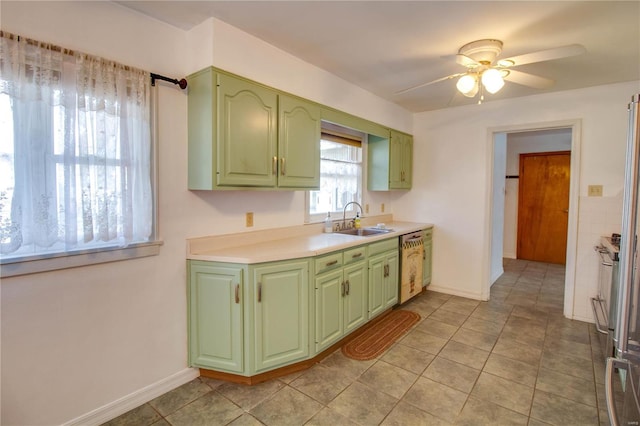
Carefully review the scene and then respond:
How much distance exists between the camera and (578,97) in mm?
3309

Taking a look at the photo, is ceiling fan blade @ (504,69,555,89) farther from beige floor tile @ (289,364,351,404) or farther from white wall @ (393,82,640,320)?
beige floor tile @ (289,364,351,404)

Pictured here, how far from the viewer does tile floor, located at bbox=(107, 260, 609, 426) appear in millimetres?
1896

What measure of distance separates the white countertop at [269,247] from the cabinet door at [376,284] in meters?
0.23

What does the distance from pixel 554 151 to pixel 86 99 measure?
6.83m

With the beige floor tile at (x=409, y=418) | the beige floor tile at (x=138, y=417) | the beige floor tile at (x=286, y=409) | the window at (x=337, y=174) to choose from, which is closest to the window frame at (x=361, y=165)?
the window at (x=337, y=174)

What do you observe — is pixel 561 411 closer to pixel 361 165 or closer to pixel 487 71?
pixel 487 71

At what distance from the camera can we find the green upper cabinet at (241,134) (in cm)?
206

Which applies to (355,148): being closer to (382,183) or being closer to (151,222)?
(382,183)

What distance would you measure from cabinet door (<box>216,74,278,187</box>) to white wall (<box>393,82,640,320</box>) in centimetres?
261

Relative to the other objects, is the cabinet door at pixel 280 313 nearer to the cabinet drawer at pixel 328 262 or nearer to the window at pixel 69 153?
the cabinet drawer at pixel 328 262

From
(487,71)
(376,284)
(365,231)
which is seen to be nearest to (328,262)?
(376,284)

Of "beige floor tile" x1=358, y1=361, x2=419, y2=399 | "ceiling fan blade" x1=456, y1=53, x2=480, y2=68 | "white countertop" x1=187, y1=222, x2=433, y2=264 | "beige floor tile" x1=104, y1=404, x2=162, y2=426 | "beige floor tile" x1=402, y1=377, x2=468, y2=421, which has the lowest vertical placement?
"beige floor tile" x1=104, y1=404, x2=162, y2=426

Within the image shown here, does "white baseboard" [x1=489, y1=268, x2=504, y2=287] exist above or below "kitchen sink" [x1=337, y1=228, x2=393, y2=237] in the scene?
below

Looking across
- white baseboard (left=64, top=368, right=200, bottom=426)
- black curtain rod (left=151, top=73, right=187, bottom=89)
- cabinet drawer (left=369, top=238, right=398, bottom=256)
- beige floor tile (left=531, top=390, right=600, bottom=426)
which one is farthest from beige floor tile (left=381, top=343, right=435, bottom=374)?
black curtain rod (left=151, top=73, right=187, bottom=89)
